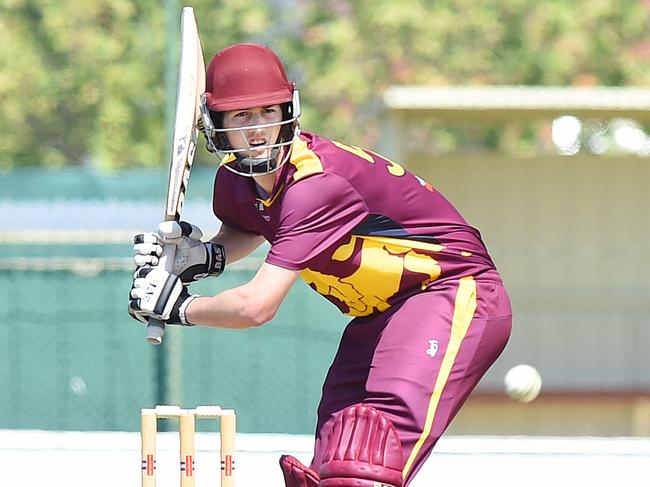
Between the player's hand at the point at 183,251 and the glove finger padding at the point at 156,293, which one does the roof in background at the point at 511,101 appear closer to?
the player's hand at the point at 183,251

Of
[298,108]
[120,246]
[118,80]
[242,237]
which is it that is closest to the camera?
[298,108]

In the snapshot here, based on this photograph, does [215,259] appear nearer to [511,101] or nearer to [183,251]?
[183,251]

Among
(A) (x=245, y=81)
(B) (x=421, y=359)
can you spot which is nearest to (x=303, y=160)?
(A) (x=245, y=81)

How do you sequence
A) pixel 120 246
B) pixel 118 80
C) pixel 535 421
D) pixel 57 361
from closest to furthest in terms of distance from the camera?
pixel 57 361, pixel 120 246, pixel 535 421, pixel 118 80

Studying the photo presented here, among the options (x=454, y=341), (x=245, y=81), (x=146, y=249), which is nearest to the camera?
(x=245, y=81)

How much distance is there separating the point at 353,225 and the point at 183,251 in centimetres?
Result: 44

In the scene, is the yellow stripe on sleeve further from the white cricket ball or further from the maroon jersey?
the white cricket ball

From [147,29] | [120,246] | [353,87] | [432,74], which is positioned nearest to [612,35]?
[432,74]

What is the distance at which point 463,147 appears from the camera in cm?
1341

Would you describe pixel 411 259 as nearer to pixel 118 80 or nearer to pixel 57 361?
pixel 57 361

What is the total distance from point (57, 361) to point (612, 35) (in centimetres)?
820

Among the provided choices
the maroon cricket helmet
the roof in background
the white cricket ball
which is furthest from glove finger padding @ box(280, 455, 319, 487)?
the roof in background

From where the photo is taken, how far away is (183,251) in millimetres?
3494

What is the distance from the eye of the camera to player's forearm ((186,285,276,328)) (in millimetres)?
3127
